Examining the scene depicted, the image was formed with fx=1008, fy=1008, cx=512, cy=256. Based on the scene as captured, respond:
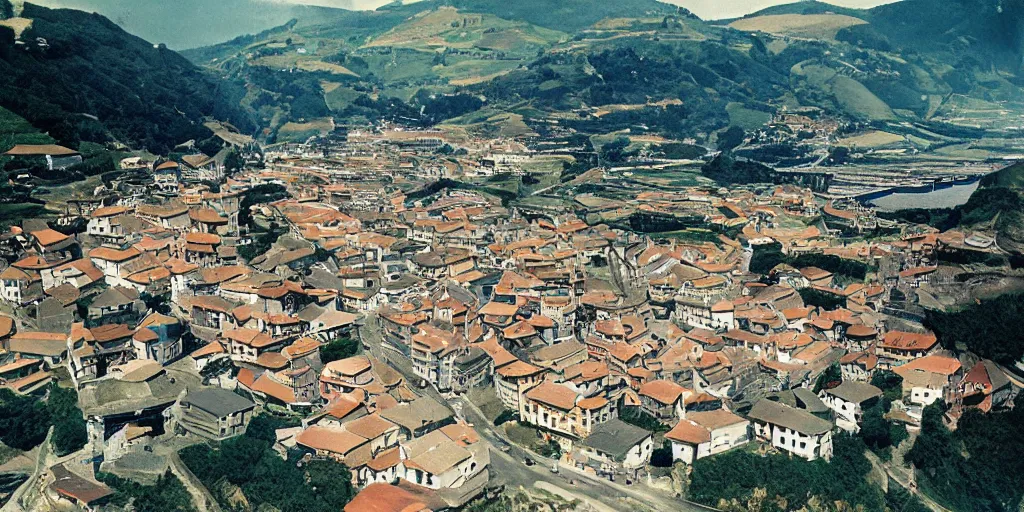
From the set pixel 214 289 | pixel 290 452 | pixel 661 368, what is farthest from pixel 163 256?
pixel 661 368

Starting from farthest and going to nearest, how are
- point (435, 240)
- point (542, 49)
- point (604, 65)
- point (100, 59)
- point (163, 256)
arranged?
point (542, 49) → point (604, 65) → point (100, 59) → point (435, 240) → point (163, 256)

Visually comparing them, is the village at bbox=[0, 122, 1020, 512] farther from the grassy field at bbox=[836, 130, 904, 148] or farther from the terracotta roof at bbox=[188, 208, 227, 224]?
the grassy field at bbox=[836, 130, 904, 148]

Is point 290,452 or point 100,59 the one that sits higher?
point 100,59

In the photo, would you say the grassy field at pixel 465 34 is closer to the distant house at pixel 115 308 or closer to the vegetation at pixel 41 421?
the distant house at pixel 115 308

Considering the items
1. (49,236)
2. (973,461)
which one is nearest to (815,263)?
(973,461)

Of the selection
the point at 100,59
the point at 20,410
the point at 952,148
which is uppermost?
the point at 100,59

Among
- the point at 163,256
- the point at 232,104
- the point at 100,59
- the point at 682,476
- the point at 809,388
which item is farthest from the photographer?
the point at 232,104

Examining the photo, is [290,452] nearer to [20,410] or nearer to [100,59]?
[20,410]

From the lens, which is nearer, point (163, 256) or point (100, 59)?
point (163, 256)
